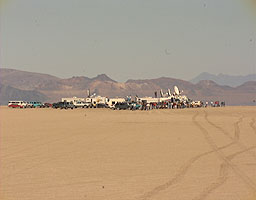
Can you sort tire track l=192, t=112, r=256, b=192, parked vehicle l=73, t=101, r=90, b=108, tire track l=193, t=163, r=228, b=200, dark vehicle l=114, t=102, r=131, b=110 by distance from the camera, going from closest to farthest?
tire track l=193, t=163, r=228, b=200
tire track l=192, t=112, r=256, b=192
dark vehicle l=114, t=102, r=131, b=110
parked vehicle l=73, t=101, r=90, b=108

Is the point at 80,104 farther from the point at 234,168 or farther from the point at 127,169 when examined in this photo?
the point at 234,168

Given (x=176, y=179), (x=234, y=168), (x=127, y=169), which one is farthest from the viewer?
(x=234, y=168)

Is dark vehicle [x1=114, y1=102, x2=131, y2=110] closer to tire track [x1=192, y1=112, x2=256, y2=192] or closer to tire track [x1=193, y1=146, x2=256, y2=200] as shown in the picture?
tire track [x1=192, y1=112, x2=256, y2=192]

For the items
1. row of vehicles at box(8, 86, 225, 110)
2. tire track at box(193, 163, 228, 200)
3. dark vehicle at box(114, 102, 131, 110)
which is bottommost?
tire track at box(193, 163, 228, 200)

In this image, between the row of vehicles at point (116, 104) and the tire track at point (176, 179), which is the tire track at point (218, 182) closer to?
the tire track at point (176, 179)

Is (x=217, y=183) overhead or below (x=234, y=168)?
below

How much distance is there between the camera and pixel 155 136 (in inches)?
845

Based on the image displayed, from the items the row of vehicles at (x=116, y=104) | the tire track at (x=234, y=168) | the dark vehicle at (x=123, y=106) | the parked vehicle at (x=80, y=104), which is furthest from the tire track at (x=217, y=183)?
the parked vehicle at (x=80, y=104)

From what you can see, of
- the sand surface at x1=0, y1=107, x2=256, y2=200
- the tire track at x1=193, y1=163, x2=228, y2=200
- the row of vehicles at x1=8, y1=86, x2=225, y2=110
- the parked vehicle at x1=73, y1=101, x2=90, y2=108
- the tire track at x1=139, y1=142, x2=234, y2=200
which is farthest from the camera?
the parked vehicle at x1=73, y1=101, x2=90, y2=108

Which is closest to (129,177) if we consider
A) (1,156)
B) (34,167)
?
(34,167)

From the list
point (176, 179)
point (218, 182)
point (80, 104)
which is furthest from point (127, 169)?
point (80, 104)

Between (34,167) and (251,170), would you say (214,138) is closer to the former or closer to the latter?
(251,170)

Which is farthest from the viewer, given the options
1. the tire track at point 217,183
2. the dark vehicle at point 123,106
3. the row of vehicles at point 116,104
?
the row of vehicles at point 116,104

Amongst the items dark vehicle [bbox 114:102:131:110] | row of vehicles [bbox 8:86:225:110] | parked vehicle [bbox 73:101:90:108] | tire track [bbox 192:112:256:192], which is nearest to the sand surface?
tire track [bbox 192:112:256:192]
